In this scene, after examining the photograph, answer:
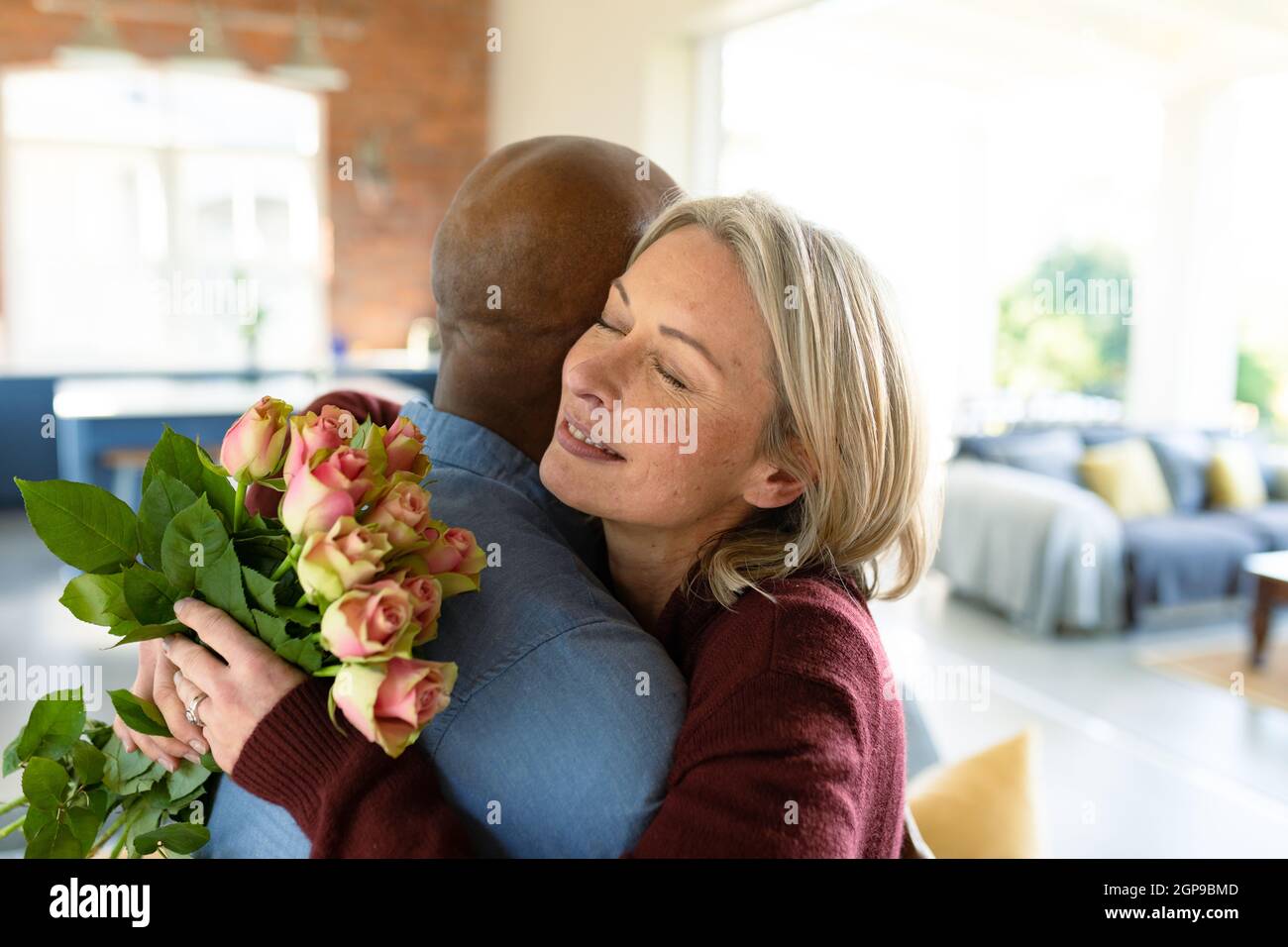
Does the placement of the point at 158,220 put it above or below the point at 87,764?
above

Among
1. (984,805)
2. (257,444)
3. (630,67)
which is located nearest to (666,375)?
(257,444)

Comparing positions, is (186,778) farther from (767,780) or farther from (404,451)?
(767,780)

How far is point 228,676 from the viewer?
0.94 m

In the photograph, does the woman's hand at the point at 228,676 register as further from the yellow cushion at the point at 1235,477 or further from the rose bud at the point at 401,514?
the yellow cushion at the point at 1235,477

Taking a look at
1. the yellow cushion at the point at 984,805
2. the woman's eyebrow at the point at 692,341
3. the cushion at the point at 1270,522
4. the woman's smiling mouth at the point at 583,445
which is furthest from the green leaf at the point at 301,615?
the cushion at the point at 1270,522

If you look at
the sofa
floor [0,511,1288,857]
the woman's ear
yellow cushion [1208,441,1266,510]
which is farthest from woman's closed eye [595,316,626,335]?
yellow cushion [1208,441,1266,510]

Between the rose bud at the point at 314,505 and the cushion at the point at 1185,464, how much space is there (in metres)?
4.77

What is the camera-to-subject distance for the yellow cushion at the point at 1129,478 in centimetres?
492

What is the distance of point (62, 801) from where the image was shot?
3.59 feet

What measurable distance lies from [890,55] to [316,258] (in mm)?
4023

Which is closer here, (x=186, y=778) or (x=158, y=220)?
(x=186, y=778)

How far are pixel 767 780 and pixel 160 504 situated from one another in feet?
1.86

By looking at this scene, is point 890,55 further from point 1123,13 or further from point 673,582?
point 673,582

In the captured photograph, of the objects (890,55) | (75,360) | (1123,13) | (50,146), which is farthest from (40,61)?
(1123,13)
